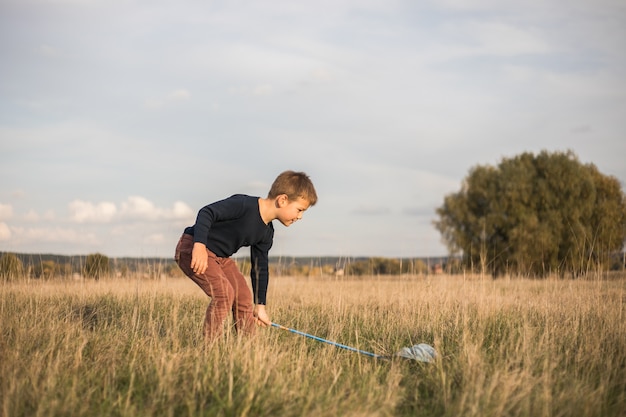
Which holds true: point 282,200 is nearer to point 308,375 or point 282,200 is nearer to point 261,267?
point 261,267

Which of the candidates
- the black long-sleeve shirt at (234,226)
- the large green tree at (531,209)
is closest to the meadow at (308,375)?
the black long-sleeve shirt at (234,226)

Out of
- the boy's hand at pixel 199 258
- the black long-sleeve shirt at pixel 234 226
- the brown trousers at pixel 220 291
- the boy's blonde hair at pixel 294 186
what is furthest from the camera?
the boy's blonde hair at pixel 294 186

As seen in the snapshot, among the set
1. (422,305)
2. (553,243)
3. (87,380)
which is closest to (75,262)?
(422,305)

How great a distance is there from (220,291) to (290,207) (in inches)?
Answer: 37.1

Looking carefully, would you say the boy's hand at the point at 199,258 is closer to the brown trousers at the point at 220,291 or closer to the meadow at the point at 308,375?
the brown trousers at the point at 220,291

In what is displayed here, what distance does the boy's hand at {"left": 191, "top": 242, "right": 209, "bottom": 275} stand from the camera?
4766 millimetres

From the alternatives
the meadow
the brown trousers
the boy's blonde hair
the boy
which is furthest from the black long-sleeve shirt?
the meadow

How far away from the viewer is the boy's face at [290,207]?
526 cm

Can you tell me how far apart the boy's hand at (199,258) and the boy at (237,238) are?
5.7 inches

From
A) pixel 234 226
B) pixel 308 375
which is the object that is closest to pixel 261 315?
pixel 234 226

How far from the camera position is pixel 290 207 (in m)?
5.28

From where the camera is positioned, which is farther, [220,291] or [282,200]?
[282,200]

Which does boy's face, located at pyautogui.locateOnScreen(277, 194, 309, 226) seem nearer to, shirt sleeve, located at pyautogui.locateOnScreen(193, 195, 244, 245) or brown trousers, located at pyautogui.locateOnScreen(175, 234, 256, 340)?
shirt sleeve, located at pyautogui.locateOnScreen(193, 195, 244, 245)

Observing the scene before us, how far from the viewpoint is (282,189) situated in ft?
17.3
